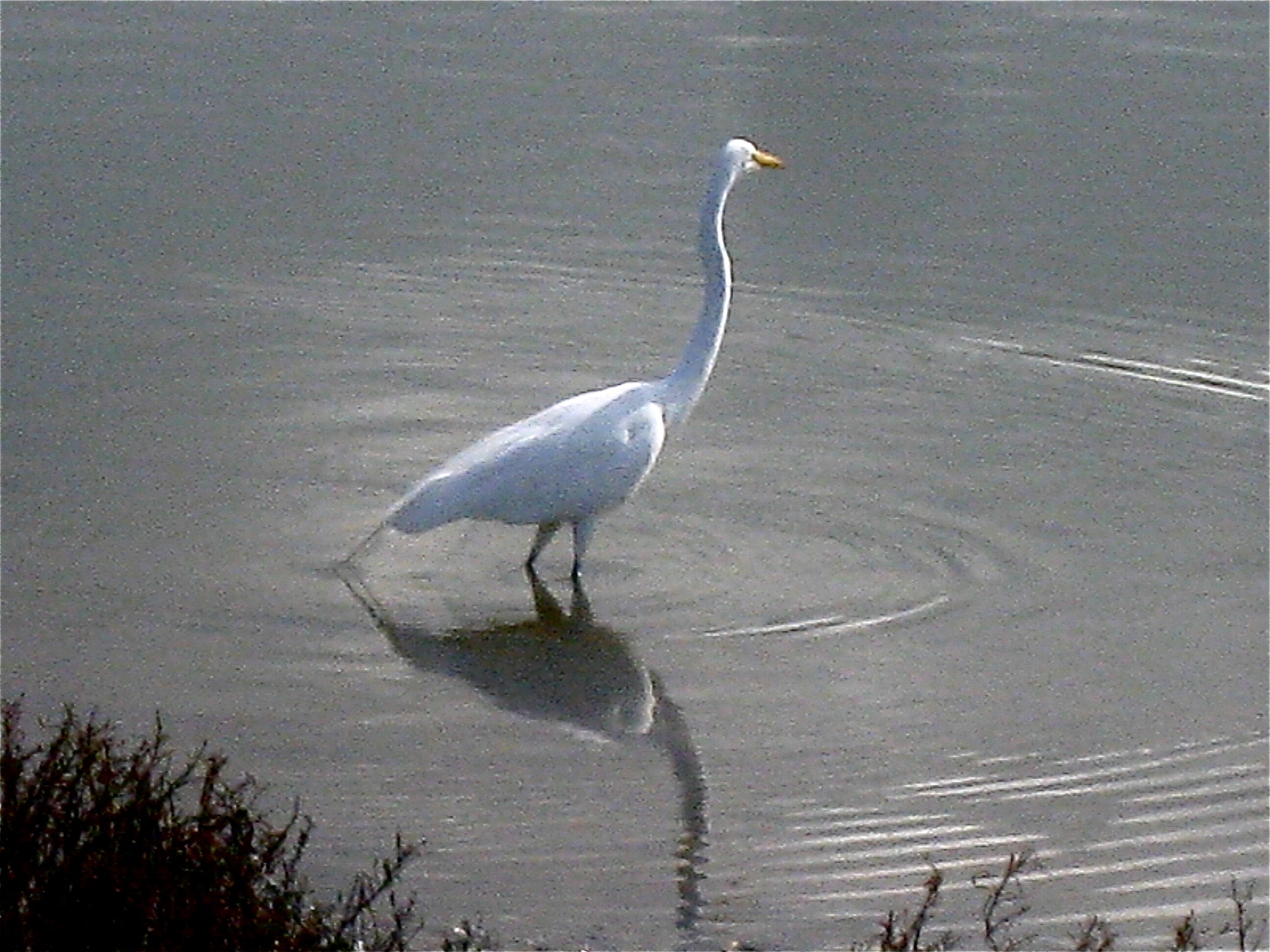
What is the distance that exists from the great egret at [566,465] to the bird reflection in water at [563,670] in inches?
7.7

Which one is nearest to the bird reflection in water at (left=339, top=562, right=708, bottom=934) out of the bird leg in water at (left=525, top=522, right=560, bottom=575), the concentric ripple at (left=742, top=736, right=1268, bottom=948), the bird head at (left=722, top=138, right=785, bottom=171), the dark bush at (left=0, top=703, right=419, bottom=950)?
the bird leg in water at (left=525, top=522, right=560, bottom=575)

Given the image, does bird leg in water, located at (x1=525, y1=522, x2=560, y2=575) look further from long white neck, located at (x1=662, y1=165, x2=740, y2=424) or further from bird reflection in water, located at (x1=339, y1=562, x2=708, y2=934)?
long white neck, located at (x1=662, y1=165, x2=740, y2=424)

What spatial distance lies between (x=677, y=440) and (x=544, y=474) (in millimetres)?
1145

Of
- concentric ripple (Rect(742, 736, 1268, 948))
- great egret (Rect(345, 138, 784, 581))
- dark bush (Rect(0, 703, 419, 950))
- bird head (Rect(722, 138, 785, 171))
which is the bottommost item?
dark bush (Rect(0, 703, 419, 950))

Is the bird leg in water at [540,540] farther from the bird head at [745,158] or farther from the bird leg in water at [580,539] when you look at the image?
the bird head at [745,158]

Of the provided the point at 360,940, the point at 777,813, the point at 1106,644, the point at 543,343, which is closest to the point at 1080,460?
the point at 1106,644

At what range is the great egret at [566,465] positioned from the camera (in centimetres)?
657

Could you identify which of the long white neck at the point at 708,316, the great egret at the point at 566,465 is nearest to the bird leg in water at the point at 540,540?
the great egret at the point at 566,465

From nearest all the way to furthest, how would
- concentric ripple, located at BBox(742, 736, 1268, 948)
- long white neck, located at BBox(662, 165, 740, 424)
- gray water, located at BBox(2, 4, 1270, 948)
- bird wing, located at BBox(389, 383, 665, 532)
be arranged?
1. concentric ripple, located at BBox(742, 736, 1268, 948)
2. gray water, located at BBox(2, 4, 1270, 948)
3. bird wing, located at BBox(389, 383, 665, 532)
4. long white neck, located at BBox(662, 165, 740, 424)

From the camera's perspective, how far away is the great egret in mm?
6566

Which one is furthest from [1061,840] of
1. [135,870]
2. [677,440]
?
[677,440]

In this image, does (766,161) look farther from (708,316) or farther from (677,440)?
(677,440)

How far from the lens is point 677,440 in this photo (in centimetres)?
771

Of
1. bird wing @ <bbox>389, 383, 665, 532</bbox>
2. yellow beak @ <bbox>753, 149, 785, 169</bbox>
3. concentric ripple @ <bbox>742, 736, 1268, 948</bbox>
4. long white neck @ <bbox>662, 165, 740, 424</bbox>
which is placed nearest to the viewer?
concentric ripple @ <bbox>742, 736, 1268, 948</bbox>
